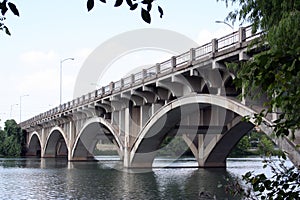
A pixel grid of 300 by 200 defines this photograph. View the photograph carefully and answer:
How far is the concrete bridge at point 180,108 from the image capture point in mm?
25000

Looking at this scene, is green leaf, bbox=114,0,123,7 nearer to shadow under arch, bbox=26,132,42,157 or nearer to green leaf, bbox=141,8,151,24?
green leaf, bbox=141,8,151,24

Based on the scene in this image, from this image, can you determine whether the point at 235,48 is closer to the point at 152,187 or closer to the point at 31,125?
the point at 152,187

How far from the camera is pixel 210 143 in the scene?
46.9m

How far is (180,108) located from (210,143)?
14163 mm

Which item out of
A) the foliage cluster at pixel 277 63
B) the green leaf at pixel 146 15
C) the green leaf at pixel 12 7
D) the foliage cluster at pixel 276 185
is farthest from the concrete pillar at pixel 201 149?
the green leaf at pixel 146 15

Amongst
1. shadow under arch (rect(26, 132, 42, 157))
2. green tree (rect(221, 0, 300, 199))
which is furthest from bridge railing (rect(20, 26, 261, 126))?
shadow under arch (rect(26, 132, 42, 157))

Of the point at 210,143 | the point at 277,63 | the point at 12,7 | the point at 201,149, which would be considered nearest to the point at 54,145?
the point at 201,149

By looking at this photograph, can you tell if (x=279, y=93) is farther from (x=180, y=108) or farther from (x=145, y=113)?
(x=145, y=113)

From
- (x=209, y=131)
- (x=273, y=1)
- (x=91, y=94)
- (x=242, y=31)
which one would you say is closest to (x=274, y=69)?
(x=273, y=1)

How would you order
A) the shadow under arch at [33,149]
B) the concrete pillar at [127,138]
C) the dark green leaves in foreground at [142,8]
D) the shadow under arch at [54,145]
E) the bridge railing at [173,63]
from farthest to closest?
the shadow under arch at [33,149] → the shadow under arch at [54,145] → the concrete pillar at [127,138] → the bridge railing at [173,63] → the dark green leaves in foreground at [142,8]

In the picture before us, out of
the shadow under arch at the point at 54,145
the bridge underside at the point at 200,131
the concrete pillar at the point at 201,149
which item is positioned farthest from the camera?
the shadow under arch at the point at 54,145

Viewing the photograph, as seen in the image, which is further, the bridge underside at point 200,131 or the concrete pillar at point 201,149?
the concrete pillar at point 201,149

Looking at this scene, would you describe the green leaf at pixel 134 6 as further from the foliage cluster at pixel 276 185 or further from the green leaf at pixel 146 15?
the foliage cluster at pixel 276 185

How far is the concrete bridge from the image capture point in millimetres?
25000
